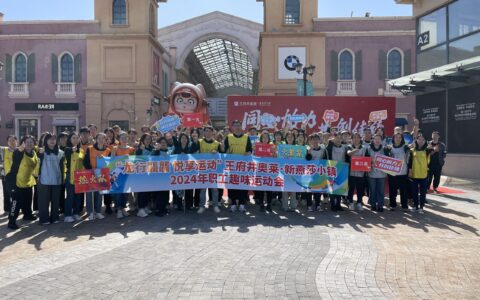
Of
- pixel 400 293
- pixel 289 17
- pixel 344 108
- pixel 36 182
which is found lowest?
pixel 400 293

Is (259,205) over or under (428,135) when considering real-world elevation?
under

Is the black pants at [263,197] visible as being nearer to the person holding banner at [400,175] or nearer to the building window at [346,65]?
the person holding banner at [400,175]

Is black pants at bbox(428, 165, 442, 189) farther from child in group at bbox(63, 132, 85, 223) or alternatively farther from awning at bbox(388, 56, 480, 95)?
child in group at bbox(63, 132, 85, 223)

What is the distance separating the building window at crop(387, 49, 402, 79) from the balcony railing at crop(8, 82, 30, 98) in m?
25.6

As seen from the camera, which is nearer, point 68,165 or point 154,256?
point 154,256

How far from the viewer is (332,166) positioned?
9961mm

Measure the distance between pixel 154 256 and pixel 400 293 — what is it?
328 cm

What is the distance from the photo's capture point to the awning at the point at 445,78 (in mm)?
15891

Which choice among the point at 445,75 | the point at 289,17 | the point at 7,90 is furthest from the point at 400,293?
the point at 7,90

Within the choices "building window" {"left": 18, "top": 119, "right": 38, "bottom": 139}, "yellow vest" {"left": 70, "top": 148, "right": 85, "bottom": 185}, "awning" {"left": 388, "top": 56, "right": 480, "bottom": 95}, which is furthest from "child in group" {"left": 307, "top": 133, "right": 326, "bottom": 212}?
"building window" {"left": 18, "top": 119, "right": 38, "bottom": 139}

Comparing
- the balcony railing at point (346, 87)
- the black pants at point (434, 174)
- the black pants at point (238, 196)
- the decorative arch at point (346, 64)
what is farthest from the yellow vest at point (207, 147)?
the decorative arch at point (346, 64)

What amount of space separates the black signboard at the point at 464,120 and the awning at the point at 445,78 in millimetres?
368

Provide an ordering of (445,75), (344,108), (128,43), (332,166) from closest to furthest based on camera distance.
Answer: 1. (332,166)
2. (344,108)
3. (445,75)
4. (128,43)

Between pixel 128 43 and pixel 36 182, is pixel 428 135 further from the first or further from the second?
pixel 128 43
